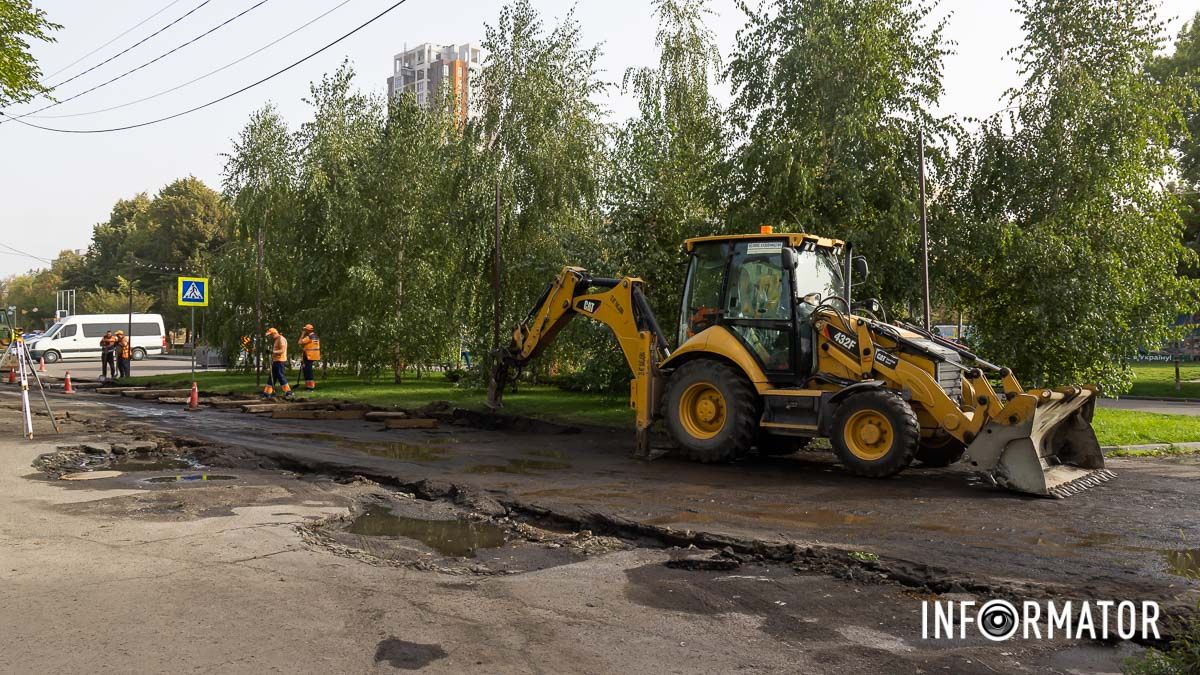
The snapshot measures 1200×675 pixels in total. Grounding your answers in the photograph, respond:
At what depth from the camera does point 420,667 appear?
15.7ft

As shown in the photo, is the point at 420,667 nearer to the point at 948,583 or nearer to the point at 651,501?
the point at 948,583

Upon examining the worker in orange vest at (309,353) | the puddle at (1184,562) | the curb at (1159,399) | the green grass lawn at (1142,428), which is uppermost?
the worker in orange vest at (309,353)

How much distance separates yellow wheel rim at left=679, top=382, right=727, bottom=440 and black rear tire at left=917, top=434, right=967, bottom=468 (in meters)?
2.60

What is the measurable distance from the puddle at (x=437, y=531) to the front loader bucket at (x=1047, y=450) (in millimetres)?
5584

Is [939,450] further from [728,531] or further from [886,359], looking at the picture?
[728,531]

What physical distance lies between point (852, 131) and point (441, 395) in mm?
11839

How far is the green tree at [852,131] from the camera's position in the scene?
54.4 feet

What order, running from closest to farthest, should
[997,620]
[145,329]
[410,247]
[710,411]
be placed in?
1. [997,620]
2. [710,411]
3. [410,247]
4. [145,329]

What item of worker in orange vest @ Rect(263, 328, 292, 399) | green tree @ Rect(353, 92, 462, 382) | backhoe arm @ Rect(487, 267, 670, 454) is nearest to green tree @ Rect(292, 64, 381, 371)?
green tree @ Rect(353, 92, 462, 382)

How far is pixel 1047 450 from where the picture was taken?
10969 millimetres

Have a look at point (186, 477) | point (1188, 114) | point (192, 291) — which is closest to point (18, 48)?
point (192, 291)

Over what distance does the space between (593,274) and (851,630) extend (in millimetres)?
14229

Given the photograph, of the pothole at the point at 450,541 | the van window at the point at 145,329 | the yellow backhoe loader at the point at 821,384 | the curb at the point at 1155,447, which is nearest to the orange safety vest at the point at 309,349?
the yellow backhoe loader at the point at 821,384

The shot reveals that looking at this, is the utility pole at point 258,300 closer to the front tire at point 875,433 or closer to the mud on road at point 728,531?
the mud on road at point 728,531
